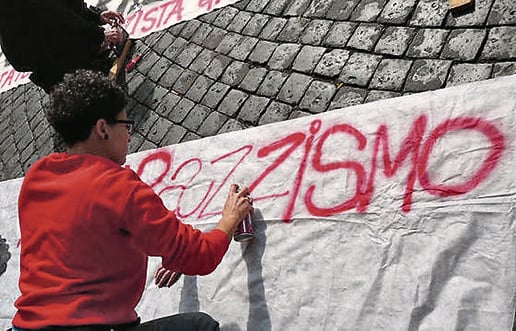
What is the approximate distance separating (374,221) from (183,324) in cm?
88

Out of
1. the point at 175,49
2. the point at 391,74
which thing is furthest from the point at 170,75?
the point at 391,74

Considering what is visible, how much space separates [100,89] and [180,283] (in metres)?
1.12

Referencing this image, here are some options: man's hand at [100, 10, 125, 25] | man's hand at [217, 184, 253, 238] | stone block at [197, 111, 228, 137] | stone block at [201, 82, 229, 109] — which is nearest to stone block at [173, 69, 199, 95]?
stone block at [201, 82, 229, 109]

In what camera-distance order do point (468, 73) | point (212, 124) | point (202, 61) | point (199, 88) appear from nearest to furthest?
point (468, 73)
point (212, 124)
point (199, 88)
point (202, 61)

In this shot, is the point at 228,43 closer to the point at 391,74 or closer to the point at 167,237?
the point at 391,74

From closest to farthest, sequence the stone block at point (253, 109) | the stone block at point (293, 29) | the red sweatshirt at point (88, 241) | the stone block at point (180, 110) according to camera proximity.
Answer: the red sweatshirt at point (88, 241), the stone block at point (253, 109), the stone block at point (293, 29), the stone block at point (180, 110)

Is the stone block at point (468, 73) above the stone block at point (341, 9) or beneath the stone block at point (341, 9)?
beneath

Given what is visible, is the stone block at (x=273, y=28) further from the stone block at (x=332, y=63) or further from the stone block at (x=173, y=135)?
the stone block at (x=173, y=135)

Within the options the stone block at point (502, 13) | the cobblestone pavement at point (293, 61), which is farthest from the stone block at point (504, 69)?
the stone block at point (502, 13)

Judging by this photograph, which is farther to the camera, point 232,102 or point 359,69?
point 232,102

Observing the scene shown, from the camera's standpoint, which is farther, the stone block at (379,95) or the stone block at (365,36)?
the stone block at (365,36)

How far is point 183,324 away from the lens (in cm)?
215

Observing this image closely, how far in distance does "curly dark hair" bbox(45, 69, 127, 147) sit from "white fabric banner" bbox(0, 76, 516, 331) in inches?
37.6

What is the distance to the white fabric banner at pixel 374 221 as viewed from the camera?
209 cm
